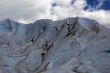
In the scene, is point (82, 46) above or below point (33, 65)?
above

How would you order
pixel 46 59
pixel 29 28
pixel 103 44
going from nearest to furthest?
pixel 103 44 → pixel 46 59 → pixel 29 28

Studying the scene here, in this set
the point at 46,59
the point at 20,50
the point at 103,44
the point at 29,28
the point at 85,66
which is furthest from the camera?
the point at 29,28

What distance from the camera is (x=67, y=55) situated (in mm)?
44844

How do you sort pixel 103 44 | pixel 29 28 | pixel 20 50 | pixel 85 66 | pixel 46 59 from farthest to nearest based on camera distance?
pixel 29 28 → pixel 20 50 → pixel 46 59 → pixel 103 44 → pixel 85 66

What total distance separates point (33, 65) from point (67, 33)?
Answer: 8102 millimetres

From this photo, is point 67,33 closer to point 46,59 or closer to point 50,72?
point 46,59

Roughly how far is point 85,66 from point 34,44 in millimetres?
16905

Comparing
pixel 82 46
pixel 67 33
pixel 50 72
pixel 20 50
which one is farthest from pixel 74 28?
pixel 50 72

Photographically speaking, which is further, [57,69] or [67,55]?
[67,55]

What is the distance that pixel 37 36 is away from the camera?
55688 millimetres

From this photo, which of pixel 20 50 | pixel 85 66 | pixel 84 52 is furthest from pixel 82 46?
pixel 20 50

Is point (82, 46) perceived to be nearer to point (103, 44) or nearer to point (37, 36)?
point (103, 44)

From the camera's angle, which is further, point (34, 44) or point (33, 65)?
point (34, 44)

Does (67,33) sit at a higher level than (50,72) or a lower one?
higher
